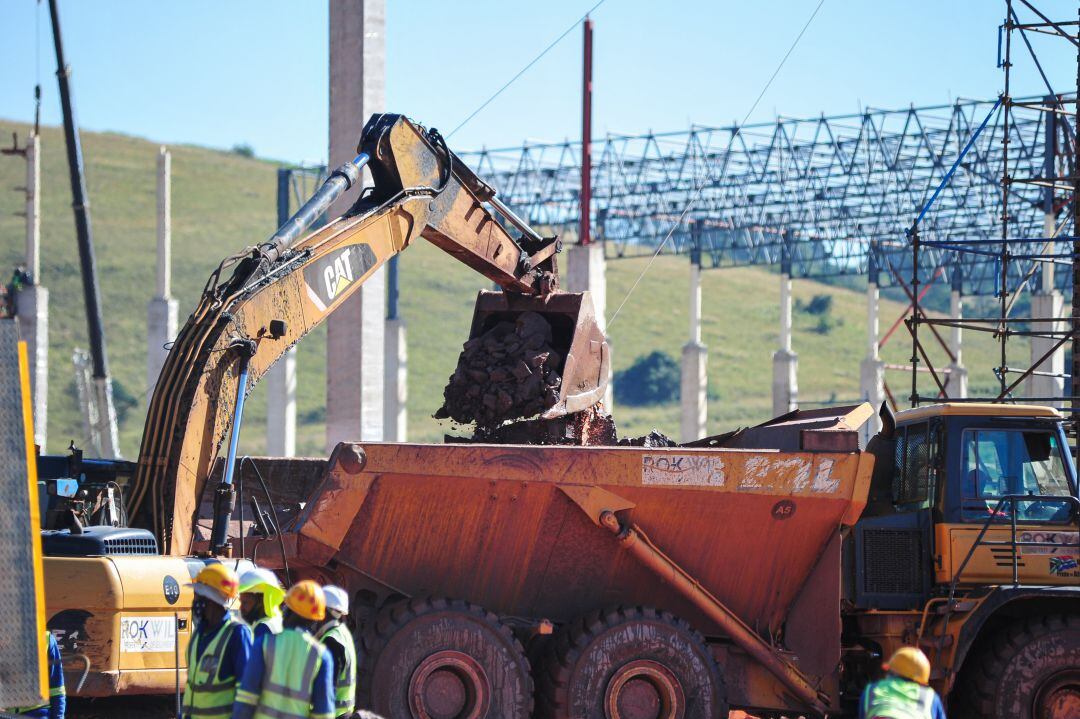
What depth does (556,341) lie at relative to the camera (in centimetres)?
1274

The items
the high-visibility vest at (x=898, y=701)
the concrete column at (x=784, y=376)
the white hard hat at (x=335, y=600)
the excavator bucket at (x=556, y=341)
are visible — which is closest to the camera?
the high-visibility vest at (x=898, y=701)

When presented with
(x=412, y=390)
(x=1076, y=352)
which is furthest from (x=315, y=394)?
(x=1076, y=352)

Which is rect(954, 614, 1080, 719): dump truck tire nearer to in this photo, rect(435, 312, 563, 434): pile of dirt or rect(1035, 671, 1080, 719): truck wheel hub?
rect(1035, 671, 1080, 719): truck wheel hub

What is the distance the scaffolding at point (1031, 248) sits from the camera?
16.4 metres

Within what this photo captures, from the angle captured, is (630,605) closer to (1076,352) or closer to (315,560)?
(315,560)

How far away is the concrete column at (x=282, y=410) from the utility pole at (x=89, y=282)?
5.59 metres

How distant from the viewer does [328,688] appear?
6.84 metres

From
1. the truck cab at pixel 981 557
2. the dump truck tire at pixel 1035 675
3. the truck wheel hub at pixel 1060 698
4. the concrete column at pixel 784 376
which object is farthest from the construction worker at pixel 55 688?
the concrete column at pixel 784 376

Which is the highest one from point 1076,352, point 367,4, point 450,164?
point 367,4

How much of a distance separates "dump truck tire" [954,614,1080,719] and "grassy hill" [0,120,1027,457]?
5632 centimetres

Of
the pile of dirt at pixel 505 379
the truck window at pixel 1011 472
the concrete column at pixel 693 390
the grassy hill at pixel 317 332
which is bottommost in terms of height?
the truck window at pixel 1011 472

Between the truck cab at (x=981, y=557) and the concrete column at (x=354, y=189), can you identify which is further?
the concrete column at (x=354, y=189)

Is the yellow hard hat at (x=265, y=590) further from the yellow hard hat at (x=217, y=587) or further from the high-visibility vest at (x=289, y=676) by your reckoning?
the high-visibility vest at (x=289, y=676)

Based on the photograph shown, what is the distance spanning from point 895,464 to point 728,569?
1924 mm
